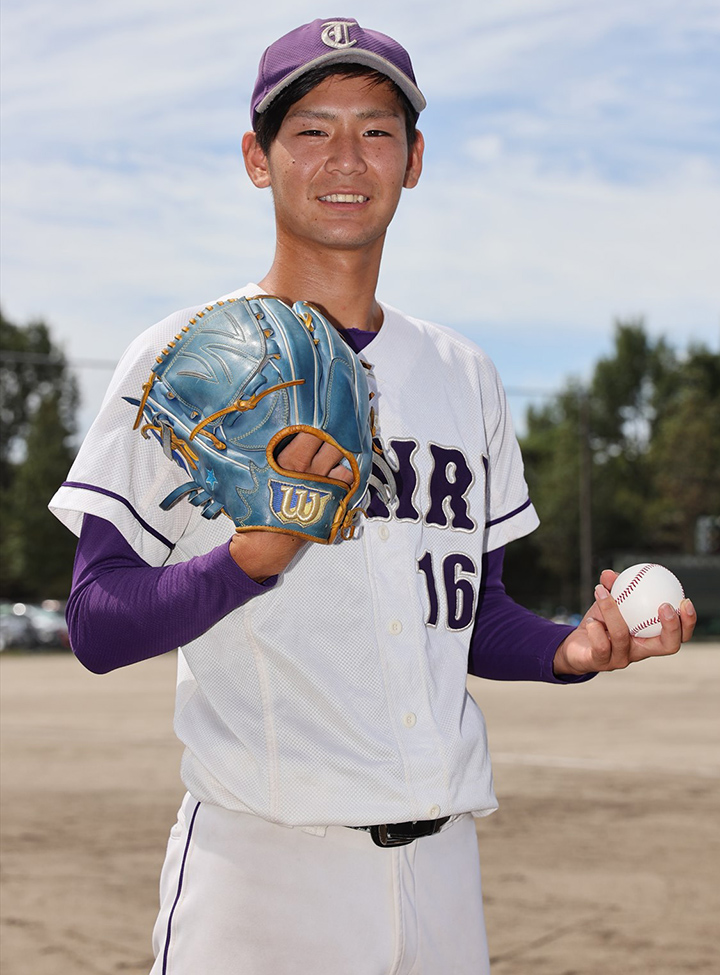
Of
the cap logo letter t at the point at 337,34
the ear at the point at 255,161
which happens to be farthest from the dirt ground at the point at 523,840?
the cap logo letter t at the point at 337,34

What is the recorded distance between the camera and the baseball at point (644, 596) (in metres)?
2.20

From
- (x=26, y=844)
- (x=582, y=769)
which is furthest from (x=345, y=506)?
(x=582, y=769)

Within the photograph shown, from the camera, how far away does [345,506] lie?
1.85 m

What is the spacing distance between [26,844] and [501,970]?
3.27 m

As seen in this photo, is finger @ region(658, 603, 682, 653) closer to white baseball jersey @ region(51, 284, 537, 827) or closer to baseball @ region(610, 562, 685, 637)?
baseball @ region(610, 562, 685, 637)

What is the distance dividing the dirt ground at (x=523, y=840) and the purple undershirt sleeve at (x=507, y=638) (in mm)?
3242

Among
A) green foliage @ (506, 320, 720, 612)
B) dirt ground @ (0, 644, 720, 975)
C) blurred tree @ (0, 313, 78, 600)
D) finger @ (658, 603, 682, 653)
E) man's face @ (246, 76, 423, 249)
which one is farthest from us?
green foliage @ (506, 320, 720, 612)

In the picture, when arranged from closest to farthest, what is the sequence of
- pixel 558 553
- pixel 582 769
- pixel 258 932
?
pixel 258 932 < pixel 582 769 < pixel 558 553

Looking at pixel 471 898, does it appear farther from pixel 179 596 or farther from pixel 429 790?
pixel 179 596

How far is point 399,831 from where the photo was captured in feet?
6.73

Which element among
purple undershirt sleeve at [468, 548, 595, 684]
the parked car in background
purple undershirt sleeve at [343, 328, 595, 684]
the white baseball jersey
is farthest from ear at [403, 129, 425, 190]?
the parked car in background

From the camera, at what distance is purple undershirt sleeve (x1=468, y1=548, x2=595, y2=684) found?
2301 mm

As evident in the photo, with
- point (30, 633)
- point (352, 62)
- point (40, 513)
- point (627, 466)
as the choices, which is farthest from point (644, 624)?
point (627, 466)

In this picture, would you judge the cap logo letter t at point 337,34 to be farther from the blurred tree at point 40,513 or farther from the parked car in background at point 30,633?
the blurred tree at point 40,513
